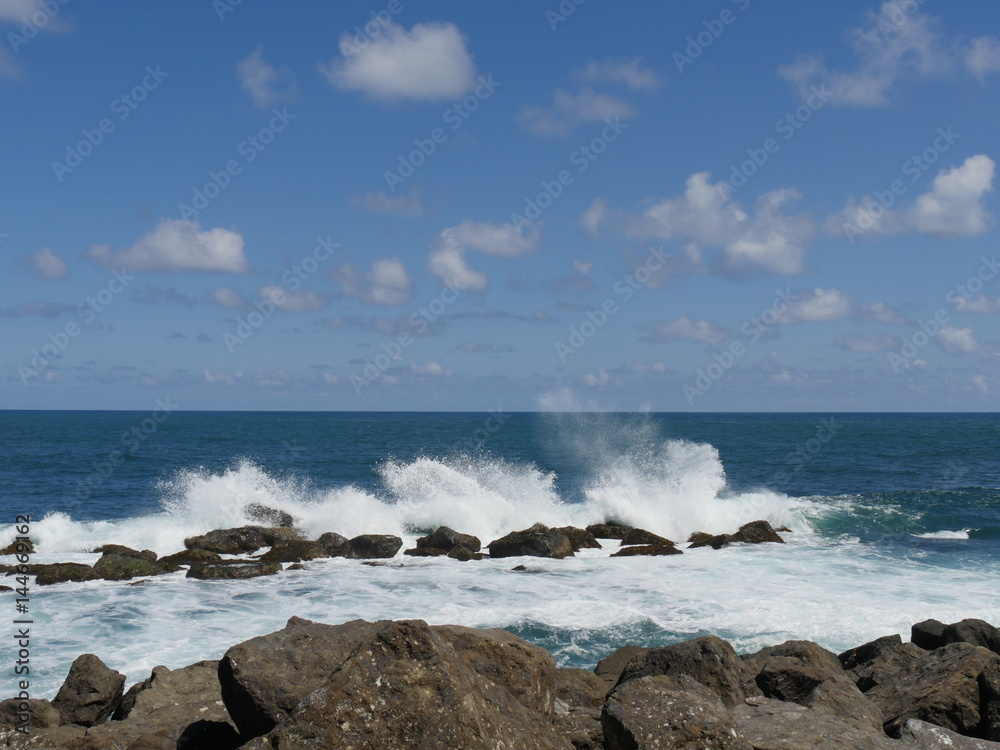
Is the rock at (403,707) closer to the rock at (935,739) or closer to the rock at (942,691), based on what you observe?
the rock at (935,739)

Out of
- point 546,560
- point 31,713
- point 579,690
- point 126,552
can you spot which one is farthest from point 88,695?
point 126,552

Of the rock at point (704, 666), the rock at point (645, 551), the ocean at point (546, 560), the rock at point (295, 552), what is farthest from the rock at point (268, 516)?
the rock at point (704, 666)

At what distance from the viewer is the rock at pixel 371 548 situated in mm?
21250

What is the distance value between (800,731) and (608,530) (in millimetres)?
18361

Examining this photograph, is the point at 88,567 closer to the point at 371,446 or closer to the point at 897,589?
the point at 897,589

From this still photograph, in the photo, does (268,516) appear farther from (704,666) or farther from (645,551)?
(704,666)

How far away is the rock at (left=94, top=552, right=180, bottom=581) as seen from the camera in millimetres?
18297

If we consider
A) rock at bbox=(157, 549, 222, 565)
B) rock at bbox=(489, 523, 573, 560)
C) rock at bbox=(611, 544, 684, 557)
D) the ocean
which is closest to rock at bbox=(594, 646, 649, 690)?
the ocean

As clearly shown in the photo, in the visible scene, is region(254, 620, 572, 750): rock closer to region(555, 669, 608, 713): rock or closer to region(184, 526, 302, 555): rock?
region(555, 669, 608, 713): rock

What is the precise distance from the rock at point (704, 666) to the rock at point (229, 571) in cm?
1211

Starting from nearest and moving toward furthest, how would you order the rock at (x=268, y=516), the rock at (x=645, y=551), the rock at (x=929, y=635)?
1. the rock at (x=929, y=635)
2. the rock at (x=645, y=551)
3. the rock at (x=268, y=516)

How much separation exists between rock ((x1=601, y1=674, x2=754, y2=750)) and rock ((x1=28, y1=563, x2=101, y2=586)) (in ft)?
52.3

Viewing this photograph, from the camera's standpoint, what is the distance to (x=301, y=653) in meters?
6.76

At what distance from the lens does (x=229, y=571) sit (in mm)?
18641
